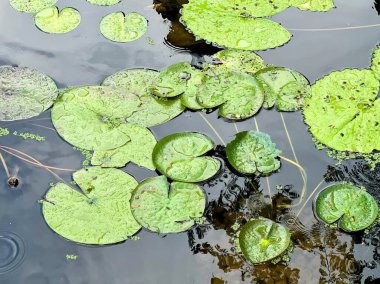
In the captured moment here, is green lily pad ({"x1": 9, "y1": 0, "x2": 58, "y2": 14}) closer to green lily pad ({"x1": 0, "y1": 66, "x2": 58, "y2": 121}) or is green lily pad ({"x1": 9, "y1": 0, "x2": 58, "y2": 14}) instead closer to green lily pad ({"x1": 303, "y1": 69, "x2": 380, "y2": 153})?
green lily pad ({"x1": 0, "y1": 66, "x2": 58, "y2": 121})

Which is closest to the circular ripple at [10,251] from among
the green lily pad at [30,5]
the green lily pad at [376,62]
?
the green lily pad at [30,5]

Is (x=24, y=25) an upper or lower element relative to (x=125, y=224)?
upper

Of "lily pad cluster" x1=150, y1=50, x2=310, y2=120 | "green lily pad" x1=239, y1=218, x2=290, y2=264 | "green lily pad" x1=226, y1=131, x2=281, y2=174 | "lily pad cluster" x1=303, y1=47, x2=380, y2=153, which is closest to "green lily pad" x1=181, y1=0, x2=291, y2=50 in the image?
"lily pad cluster" x1=150, y1=50, x2=310, y2=120

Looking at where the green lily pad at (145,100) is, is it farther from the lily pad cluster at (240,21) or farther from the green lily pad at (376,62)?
the green lily pad at (376,62)

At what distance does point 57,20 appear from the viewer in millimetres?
4125

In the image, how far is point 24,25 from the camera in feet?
13.5

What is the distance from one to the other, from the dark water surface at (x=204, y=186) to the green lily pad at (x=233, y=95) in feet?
0.27

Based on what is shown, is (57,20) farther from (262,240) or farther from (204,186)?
(262,240)

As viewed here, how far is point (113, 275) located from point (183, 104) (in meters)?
1.31

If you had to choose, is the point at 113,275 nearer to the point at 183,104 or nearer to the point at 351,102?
the point at 183,104

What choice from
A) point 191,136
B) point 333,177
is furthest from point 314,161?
point 191,136

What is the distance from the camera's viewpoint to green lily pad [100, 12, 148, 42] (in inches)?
157

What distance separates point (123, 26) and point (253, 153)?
167 centimetres

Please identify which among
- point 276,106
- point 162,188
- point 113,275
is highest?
point 276,106
